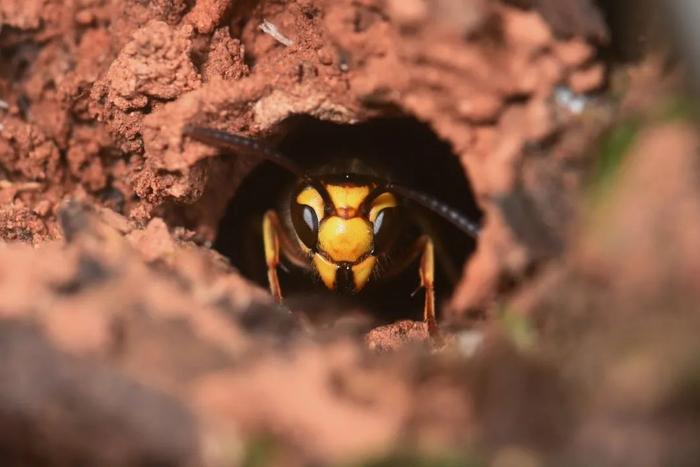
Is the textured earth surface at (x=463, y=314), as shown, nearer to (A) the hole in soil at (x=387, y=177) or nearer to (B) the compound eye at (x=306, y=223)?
(B) the compound eye at (x=306, y=223)

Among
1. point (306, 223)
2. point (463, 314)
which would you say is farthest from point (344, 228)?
point (463, 314)

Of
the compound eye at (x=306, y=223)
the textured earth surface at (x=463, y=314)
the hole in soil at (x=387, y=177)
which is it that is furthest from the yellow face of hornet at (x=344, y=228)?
the textured earth surface at (x=463, y=314)

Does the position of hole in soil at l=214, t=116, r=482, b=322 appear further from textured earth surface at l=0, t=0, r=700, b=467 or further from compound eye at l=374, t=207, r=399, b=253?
textured earth surface at l=0, t=0, r=700, b=467

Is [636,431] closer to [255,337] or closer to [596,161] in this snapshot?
[596,161]

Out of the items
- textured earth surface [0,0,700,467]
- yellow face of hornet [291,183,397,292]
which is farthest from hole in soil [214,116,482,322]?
textured earth surface [0,0,700,467]

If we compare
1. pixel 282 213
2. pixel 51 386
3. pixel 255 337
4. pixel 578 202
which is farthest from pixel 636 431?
pixel 282 213

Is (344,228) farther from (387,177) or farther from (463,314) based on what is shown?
(463,314)

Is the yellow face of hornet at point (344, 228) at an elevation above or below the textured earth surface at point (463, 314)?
above
